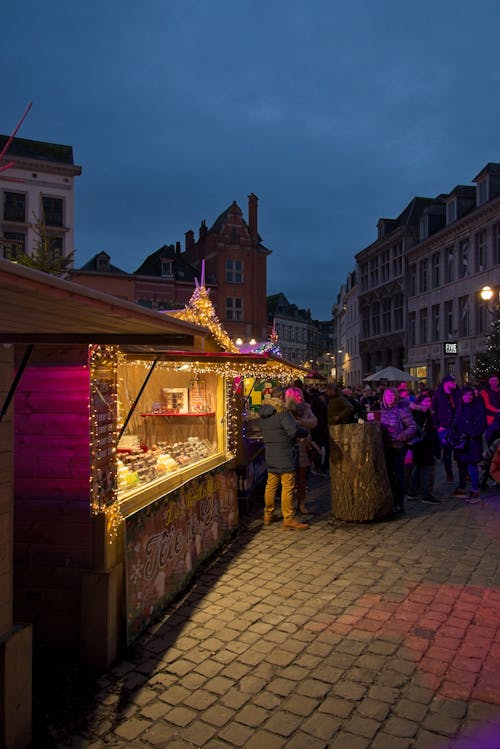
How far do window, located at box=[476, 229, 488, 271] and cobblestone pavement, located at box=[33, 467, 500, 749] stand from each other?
2840 centimetres

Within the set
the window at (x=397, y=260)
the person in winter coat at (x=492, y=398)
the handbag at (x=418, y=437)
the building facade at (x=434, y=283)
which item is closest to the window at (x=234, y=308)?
the building facade at (x=434, y=283)

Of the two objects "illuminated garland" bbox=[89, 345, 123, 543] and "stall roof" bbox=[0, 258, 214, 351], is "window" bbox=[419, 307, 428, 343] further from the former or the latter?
"stall roof" bbox=[0, 258, 214, 351]

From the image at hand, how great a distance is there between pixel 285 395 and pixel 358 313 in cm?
4800

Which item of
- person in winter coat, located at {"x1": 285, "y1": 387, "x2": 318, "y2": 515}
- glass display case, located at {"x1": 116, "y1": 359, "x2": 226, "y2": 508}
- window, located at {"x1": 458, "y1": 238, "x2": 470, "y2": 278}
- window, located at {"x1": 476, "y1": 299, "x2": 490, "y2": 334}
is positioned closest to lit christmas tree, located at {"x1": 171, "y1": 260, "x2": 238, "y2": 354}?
glass display case, located at {"x1": 116, "y1": 359, "x2": 226, "y2": 508}

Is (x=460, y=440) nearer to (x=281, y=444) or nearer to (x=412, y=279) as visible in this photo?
(x=281, y=444)

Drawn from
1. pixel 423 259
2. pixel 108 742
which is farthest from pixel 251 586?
pixel 423 259

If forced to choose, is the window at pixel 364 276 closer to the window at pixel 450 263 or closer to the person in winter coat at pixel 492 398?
the window at pixel 450 263

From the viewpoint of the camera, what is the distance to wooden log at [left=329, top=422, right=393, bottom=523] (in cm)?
800

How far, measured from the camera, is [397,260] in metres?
45.8

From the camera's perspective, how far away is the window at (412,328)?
41.8m

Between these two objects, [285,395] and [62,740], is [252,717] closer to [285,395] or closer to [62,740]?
[62,740]

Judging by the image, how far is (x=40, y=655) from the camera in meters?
4.11

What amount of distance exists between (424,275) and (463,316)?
23.7 ft

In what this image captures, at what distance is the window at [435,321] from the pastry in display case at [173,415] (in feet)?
105
